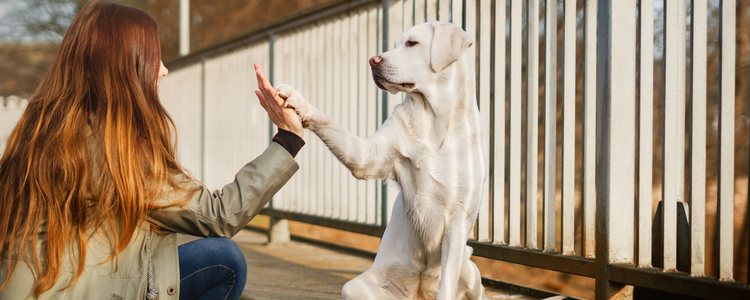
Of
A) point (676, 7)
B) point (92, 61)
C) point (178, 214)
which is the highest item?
point (676, 7)

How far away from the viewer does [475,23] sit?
333 cm

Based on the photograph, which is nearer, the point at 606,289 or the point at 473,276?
the point at 473,276

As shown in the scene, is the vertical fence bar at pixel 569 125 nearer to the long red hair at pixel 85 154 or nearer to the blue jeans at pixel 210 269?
the blue jeans at pixel 210 269

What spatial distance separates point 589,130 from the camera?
275 centimetres

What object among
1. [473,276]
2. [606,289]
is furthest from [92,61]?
[606,289]

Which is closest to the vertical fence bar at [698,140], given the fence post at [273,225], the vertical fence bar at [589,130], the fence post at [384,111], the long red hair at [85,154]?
the vertical fence bar at [589,130]

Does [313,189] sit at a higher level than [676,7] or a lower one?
lower

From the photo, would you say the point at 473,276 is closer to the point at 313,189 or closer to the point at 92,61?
the point at 92,61

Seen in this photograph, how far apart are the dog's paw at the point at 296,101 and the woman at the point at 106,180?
2 centimetres

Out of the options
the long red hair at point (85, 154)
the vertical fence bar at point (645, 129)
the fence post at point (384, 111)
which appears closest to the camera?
the long red hair at point (85, 154)

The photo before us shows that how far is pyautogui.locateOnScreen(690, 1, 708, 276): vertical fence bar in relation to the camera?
237 cm

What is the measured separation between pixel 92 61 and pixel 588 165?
173 cm

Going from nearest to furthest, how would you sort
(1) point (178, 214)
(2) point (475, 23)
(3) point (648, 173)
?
1. (1) point (178, 214)
2. (3) point (648, 173)
3. (2) point (475, 23)

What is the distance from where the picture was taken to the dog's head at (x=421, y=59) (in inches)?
75.3
